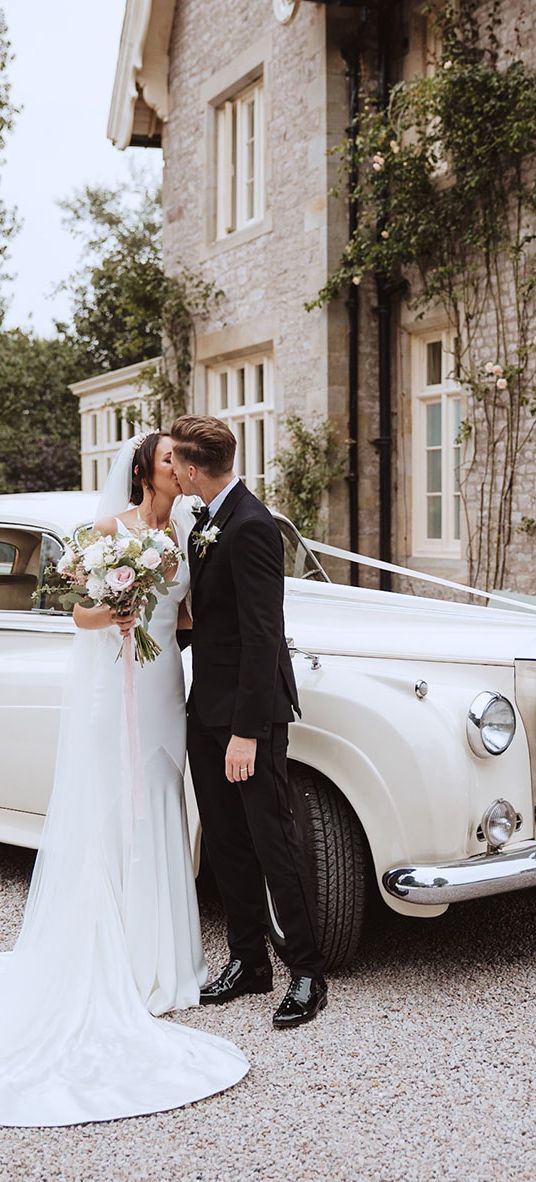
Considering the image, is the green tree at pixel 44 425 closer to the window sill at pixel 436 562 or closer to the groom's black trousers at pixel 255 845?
the window sill at pixel 436 562

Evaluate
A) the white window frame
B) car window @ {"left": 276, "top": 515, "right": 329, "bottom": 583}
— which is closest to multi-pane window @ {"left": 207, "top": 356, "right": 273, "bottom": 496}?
the white window frame

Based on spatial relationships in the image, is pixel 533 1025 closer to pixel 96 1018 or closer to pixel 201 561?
pixel 96 1018

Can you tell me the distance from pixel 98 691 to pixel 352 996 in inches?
50.5

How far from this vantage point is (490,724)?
381 centimetres

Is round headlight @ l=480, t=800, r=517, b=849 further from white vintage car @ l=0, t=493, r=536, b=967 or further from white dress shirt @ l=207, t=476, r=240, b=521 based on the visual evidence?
white dress shirt @ l=207, t=476, r=240, b=521

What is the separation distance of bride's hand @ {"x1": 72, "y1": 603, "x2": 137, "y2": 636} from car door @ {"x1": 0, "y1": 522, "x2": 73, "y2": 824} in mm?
764

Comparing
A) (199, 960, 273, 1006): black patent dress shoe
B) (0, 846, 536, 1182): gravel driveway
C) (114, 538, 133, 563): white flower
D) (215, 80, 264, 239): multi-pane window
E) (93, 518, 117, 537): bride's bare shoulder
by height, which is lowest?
(0, 846, 536, 1182): gravel driveway

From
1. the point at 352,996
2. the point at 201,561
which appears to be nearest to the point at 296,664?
the point at 201,561

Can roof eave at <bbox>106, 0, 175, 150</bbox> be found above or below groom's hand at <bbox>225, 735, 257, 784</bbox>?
above

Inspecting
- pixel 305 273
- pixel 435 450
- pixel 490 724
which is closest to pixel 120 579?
pixel 490 724

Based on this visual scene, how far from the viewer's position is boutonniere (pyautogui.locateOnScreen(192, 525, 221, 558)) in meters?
3.74

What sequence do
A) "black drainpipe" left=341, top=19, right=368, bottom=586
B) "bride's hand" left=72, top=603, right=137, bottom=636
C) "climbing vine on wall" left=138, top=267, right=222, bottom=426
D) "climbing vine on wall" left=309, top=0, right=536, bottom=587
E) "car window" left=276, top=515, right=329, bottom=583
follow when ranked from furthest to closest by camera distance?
"climbing vine on wall" left=138, top=267, right=222, bottom=426
"black drainpipe" left=341, top=19, right=368, bottom=586
"climbing vine on wall" left=309, top=0, right=536, bottom=587
"car window" left=276, top=515, right=329, bottom=583
"bride's hand" left=72, top=603, right=137, bottom=636

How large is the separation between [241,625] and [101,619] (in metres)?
0.52

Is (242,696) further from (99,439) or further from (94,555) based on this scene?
(99,439)
